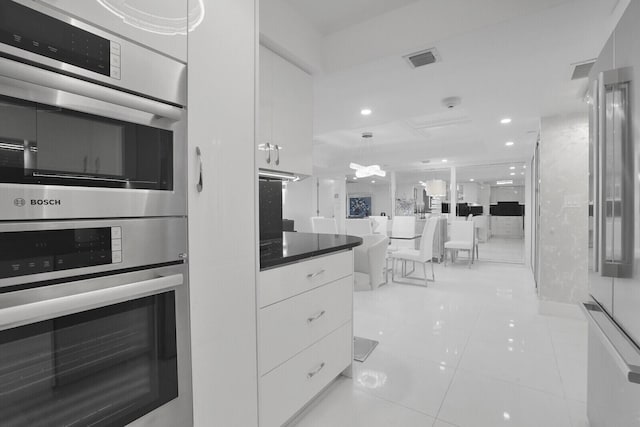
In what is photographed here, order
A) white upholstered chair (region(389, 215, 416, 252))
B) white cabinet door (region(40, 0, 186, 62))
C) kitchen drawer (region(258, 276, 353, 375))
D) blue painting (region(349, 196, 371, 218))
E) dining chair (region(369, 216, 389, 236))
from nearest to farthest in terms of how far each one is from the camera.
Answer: white cabinet door (region(40, 0, 186, 62))
kitchen drawer (region(258, 276, 353, 375))
white upholstered chair (region(389, 215, 416, 252))
dining chair (region(369, 216, 389, 236))
blue painting (region(349, 196, 371, 218))

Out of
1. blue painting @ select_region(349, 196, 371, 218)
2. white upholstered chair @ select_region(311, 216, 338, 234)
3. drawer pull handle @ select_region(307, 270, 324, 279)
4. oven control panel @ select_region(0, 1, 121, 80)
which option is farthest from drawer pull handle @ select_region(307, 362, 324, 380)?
blue painting @ select_region(349, 196, 371, 218)

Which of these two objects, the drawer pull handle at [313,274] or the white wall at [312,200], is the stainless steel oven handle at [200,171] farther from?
the white wall at [312,200]

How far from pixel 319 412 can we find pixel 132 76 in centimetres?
183

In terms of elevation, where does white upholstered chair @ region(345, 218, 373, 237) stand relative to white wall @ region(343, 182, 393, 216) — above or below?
below

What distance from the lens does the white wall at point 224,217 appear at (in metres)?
1.06

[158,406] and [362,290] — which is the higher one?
[158,406]

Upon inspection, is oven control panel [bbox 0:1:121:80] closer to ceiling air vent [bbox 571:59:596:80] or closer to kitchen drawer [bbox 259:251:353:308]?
kitchen drawer [bbox 259:251:353:308]

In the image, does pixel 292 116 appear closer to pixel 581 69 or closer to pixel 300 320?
pixel 300 320

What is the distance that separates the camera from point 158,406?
99 centimetres

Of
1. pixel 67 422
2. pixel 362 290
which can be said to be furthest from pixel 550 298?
pixel 67 422

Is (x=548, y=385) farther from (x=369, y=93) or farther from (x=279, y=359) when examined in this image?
(x=369, y=93)

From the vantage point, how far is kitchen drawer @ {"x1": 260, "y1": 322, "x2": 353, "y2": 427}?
1389 mm

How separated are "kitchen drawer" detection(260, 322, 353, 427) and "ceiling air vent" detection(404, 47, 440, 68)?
201cm

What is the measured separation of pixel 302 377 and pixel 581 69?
320cm
